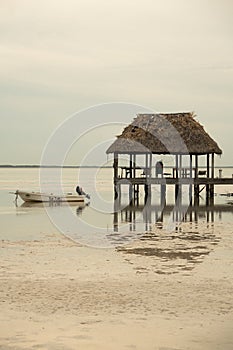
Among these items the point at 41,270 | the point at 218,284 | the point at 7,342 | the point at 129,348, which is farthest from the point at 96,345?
the point at 41,270

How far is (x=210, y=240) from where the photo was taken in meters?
9.16

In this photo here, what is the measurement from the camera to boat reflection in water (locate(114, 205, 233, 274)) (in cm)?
716

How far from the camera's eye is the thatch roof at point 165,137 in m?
18.5

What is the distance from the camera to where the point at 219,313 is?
4.87 metres

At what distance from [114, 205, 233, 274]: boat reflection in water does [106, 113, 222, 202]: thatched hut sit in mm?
2700

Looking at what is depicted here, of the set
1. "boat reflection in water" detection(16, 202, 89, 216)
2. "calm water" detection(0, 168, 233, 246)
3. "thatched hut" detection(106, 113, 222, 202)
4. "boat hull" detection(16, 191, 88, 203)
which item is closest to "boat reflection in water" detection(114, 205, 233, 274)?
"calm water" detection(0, 168, 233, 246)

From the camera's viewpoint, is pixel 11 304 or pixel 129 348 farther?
pixel 11 304

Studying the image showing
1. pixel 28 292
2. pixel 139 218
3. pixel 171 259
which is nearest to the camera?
pixel 28 292

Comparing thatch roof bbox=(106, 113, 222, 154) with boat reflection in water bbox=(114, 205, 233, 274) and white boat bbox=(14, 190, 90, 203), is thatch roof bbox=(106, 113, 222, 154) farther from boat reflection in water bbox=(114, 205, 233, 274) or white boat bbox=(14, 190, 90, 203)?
boat reflection in water bbox=(114, 205, 233, 274)

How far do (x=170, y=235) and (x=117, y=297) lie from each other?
445cm

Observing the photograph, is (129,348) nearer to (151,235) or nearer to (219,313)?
(219,313)

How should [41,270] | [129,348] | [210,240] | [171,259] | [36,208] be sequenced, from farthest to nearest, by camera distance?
[36,208] < [210,240] < [171,259] < [41,270] < [129,348]

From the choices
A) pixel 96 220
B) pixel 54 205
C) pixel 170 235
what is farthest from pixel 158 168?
pixel 170 235

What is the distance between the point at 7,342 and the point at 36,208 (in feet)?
39.4
